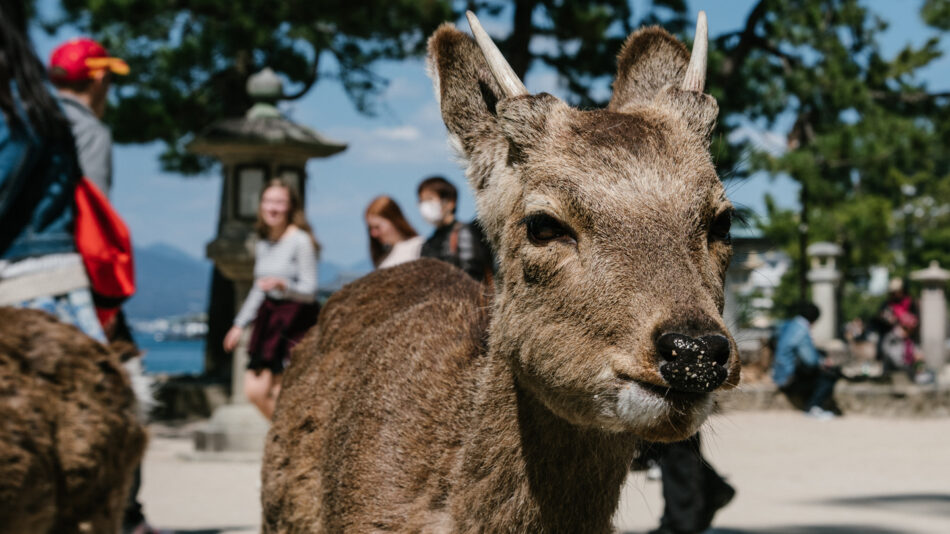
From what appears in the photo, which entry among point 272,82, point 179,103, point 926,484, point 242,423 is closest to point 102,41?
point 179,103

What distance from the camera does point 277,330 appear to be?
7852 millimetres

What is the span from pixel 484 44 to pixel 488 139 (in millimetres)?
317

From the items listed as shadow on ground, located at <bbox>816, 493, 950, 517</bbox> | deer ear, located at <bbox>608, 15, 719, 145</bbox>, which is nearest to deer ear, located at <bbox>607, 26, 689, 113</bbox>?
deer ear, located at <bbox>608, 15, 719, 145</bbox>

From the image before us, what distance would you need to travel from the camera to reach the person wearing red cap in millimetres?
4945

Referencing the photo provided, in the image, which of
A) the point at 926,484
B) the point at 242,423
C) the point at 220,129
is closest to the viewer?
the point at 926,484

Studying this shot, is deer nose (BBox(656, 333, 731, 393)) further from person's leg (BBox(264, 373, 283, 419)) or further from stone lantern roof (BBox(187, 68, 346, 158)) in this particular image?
stone lantern roof (BBox(187, 68, 346, 158))

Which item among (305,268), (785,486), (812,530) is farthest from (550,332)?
(785,486)

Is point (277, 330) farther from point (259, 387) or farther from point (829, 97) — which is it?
point (829, 97)

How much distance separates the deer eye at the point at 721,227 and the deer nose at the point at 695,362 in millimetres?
655

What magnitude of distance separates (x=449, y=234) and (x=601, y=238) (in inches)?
165

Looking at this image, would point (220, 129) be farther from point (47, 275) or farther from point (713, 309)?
point (713, 309)

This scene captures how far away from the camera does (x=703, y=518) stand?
20.4 feet

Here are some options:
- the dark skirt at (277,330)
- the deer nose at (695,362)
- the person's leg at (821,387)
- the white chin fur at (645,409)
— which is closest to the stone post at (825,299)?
the person's leg at (821,387)

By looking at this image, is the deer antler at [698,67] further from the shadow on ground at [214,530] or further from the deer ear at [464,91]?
the shadow on ground at [214,530]
